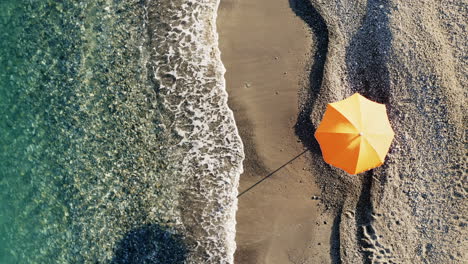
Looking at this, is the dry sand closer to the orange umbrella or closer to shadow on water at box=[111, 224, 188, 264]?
the orange umbrella

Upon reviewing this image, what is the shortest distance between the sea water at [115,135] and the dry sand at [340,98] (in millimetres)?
A: 803

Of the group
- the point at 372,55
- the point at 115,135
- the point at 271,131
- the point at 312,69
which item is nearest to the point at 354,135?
the point at 271,131

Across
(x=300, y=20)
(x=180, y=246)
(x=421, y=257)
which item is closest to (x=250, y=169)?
(x=180, y=246)

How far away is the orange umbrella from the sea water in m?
2.64

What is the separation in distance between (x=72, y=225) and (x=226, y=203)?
14.5 ft

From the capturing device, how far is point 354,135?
26.4ft

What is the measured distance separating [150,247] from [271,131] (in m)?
4.63

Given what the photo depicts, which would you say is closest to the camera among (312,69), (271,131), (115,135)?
(271,131)

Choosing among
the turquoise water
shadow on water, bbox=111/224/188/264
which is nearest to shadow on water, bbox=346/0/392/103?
the turquoise water

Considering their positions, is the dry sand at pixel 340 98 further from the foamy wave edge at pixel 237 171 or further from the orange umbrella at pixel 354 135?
the orange umbrella at pixel 354 135

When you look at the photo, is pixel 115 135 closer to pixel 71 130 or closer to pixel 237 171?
pixel 71 130

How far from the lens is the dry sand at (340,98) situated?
9.52 meters

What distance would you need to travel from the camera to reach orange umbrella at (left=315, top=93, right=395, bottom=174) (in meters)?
8.10

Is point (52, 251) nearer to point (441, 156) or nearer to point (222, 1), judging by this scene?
point (222, 1)
